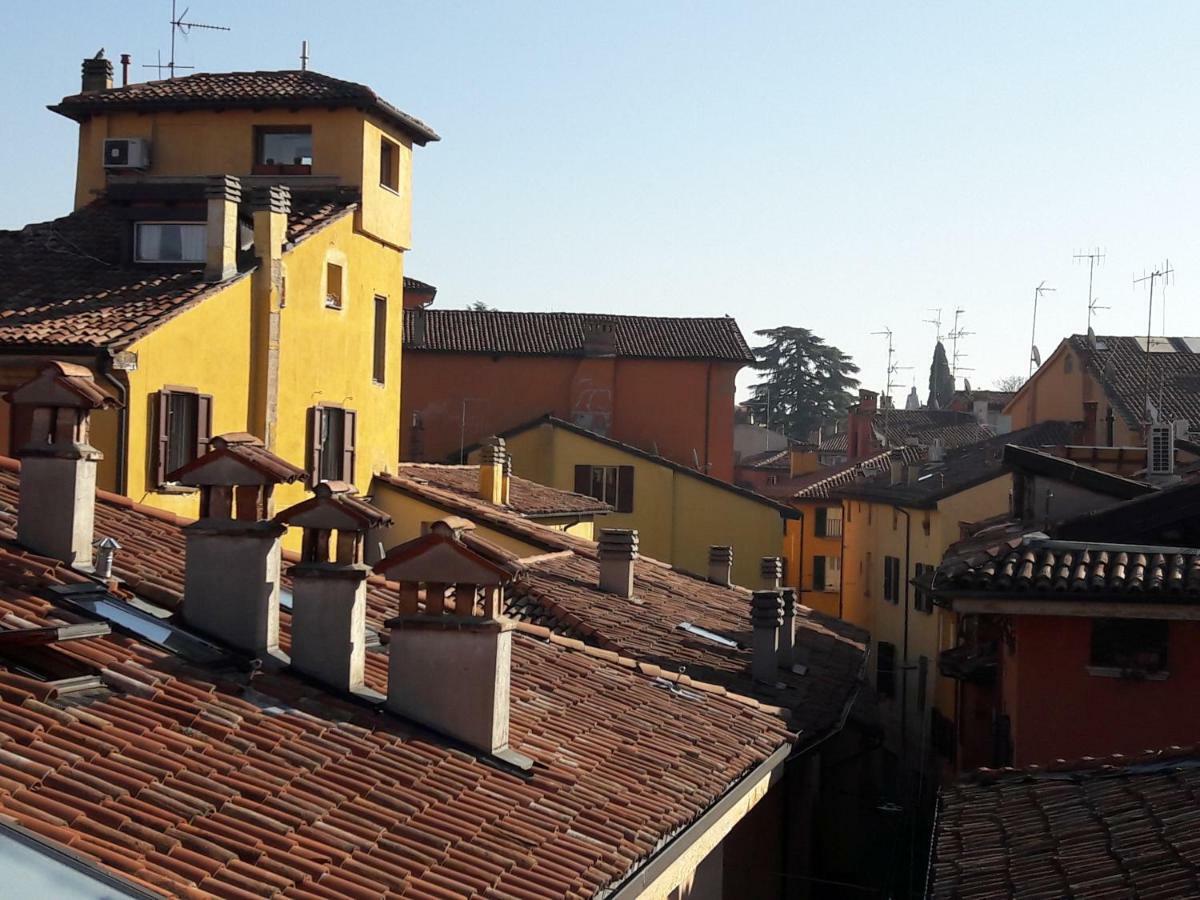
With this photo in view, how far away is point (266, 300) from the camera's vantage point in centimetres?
2134

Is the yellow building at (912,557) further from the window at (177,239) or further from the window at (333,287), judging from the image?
the window at (177,239)

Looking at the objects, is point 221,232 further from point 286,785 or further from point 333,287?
point 286,785

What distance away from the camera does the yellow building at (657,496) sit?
40.0 m

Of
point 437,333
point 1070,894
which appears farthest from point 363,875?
point 437,333

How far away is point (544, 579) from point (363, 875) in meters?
13.9

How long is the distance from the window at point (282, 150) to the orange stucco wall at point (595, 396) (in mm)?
20425

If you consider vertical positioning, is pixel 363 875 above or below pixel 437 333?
below

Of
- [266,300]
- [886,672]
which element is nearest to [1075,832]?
[266,300]

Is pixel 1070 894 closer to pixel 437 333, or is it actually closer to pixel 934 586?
pixel 934 586

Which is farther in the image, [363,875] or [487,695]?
[487,695]

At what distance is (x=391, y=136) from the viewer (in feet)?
85.5

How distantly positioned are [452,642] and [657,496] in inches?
1224

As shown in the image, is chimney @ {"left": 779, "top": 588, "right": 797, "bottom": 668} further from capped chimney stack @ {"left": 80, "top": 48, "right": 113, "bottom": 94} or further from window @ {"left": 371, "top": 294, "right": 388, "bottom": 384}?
capped chimney stack @ {"left": 80, "top": 48, "right": 113, "bottom": 94}

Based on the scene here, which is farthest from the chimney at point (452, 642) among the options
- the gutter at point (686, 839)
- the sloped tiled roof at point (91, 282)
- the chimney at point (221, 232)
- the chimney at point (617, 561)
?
the chimney at point (221, 232)
